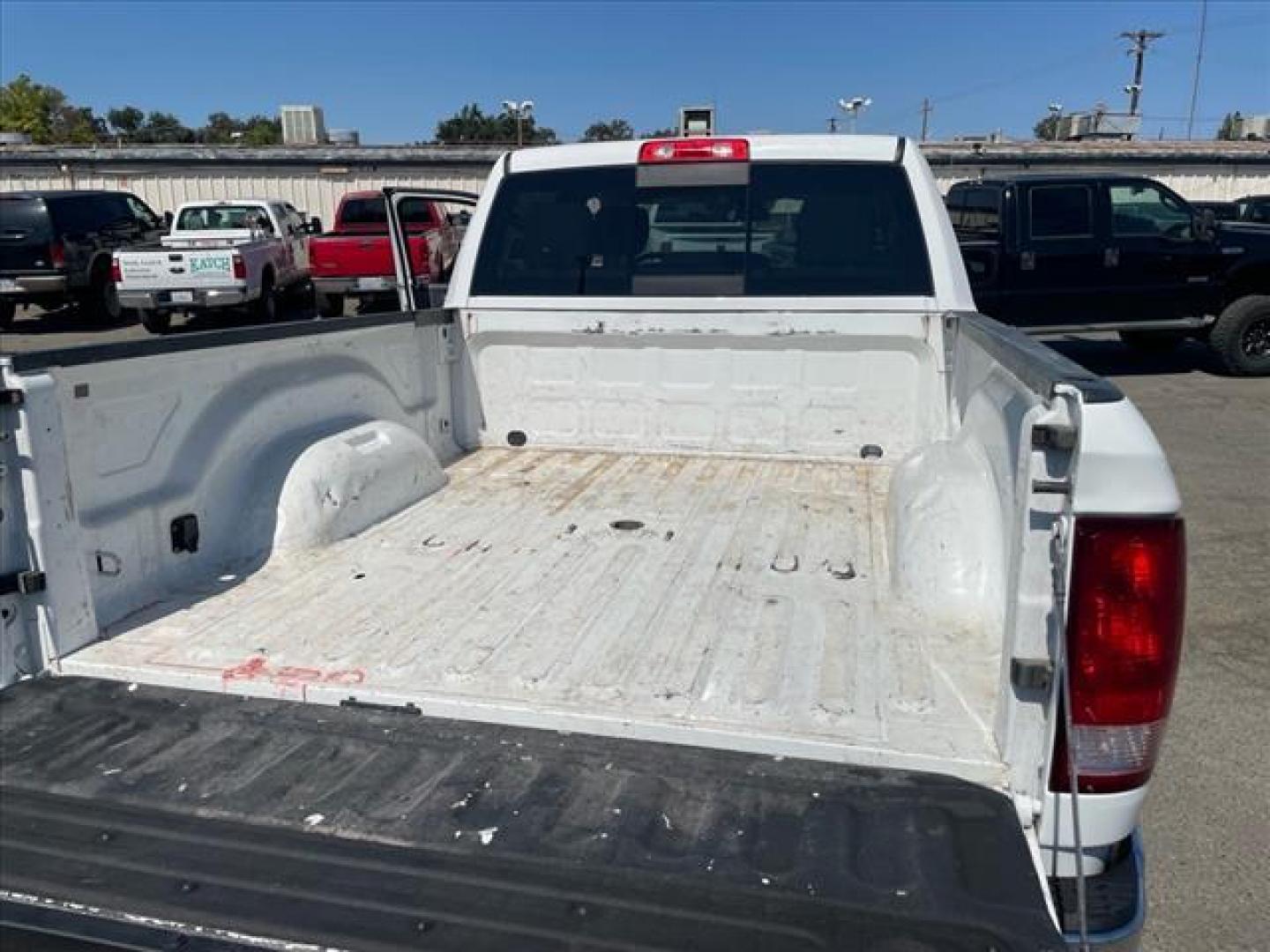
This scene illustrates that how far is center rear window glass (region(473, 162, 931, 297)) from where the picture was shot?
4.04m

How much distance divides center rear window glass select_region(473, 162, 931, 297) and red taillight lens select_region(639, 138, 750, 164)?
0.24 ft

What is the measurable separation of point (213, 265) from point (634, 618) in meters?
13.9

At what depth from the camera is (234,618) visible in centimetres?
256

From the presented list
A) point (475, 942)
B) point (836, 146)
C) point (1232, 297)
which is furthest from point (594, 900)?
point (1232, 297)

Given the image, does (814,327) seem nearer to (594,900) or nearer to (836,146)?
(836,146)

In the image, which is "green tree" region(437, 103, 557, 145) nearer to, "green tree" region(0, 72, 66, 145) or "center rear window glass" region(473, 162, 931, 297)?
"green tree" region(0, 72, 66, 145)

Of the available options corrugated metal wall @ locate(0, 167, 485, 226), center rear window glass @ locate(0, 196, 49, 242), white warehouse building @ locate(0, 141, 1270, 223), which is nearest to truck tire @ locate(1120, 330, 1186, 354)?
white warehouse building @ locate(0, 141, 1270, 223)

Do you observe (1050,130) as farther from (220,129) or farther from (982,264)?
(220,129)

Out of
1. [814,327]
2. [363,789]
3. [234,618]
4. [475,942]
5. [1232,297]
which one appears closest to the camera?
[475,942]

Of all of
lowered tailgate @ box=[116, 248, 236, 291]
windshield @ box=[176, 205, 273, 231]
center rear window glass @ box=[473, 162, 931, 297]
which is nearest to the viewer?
center rear window glass @ box=[473, 162, 931, 297]

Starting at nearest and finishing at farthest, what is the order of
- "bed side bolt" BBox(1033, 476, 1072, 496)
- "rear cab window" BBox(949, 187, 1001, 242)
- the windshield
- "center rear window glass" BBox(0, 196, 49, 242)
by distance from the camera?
"bed side bolt" BBox(1033, 476, 1072, 496) < "rear cab window" BBox(949, 187, 1001, 242) < "center rear window glass" BBox(0, 196, 49, 242) < the windshield

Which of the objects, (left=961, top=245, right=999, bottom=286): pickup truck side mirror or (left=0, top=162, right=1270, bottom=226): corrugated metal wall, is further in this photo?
(left=0, top=162, right=1270, bottom=226): corrugated metal wall

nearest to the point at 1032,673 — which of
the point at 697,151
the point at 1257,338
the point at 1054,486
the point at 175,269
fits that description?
the point at 1054,486

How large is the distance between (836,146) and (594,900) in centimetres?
344
